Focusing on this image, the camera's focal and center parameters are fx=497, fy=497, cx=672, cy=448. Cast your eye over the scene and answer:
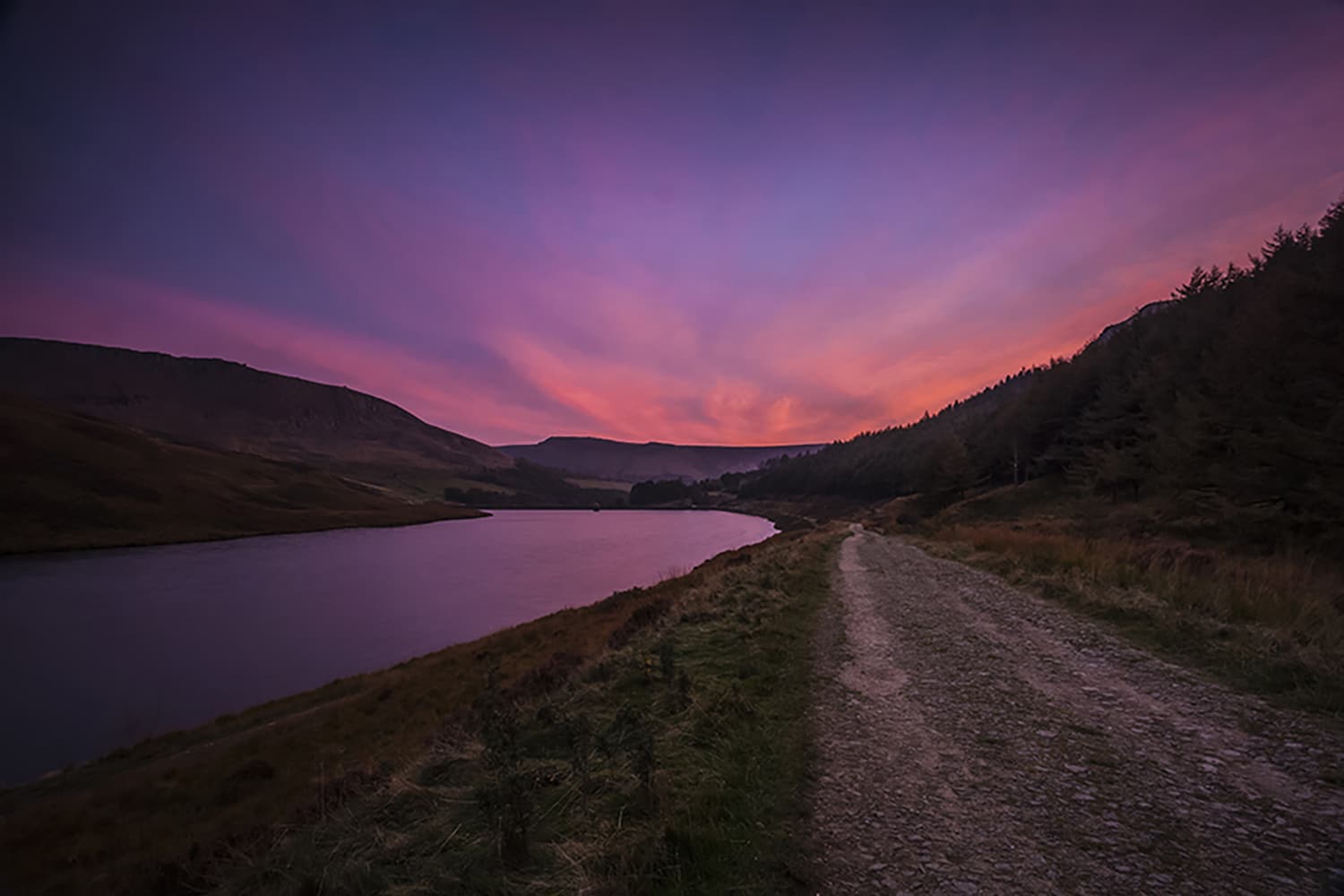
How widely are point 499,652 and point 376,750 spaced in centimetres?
939

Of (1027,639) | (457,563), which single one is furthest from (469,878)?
(457,563)

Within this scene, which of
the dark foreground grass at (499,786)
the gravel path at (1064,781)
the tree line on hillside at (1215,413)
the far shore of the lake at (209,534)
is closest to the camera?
the gravel path at (1064,781)

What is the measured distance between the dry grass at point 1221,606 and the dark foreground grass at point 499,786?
6.82 meters

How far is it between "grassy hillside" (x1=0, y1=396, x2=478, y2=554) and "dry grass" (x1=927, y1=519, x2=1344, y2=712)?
9457 cm

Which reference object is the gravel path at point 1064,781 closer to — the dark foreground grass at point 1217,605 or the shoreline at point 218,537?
the dark foreground grass at point 1217,605

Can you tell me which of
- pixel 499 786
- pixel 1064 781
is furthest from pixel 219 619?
pixel 1064 781

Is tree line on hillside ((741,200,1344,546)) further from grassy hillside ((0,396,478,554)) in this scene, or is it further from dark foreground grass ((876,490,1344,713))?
grassy hillside ((0,396,478,554))

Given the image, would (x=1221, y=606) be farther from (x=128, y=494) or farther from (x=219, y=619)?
(x=128, y=494)

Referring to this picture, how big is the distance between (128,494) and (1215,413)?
127833 mm

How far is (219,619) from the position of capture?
3459 cm

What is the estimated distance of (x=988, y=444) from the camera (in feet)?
258

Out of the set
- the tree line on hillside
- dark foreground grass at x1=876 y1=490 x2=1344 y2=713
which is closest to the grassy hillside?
dark foreground grass at x1=876 y1=490 x2=1344 y2=713

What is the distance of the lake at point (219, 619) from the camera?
2105 centimetres

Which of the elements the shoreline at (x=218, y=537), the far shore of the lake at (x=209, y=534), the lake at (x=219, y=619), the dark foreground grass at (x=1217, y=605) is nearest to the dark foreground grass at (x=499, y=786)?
the lake at (x=219, y=619)
